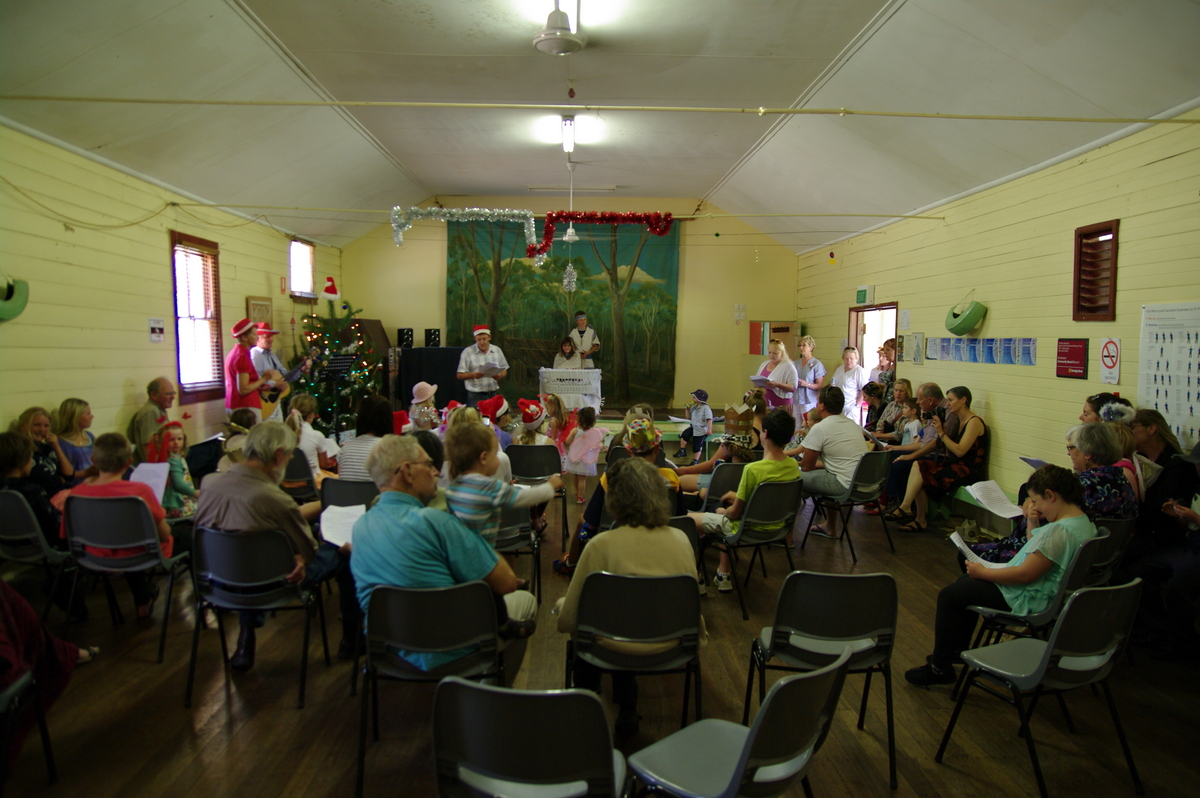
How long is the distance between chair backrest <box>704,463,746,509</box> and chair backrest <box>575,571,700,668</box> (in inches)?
82.8

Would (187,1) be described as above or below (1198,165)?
above

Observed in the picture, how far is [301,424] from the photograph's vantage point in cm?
505

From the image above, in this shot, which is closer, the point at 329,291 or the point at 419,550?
the point at 419,550

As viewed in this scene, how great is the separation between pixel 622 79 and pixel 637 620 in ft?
18.3

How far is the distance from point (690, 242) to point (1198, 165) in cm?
836

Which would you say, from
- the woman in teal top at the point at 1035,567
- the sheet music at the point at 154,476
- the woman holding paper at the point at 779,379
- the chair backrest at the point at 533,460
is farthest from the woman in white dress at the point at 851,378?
the sheet music at the point at 154,476

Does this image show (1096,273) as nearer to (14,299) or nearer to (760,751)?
(760,751)

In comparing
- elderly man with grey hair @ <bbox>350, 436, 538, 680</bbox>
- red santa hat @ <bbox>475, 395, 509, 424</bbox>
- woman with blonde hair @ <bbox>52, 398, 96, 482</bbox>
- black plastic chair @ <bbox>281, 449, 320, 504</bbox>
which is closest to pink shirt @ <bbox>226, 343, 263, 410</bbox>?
woman with blonde hair @ <bbox>52, 398, 96, 482</bbox>

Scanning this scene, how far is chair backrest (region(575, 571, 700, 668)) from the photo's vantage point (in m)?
2.47

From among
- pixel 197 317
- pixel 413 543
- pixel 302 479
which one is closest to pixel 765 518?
pixel 413 543

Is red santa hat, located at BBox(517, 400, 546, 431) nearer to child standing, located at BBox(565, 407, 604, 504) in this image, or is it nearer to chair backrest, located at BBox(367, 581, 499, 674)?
child standing, located at BBox(565, 407, 604, 504)

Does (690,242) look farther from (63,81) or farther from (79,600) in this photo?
(79,600)

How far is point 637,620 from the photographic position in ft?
8.26

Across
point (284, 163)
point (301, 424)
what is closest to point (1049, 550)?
point (301, 424)
